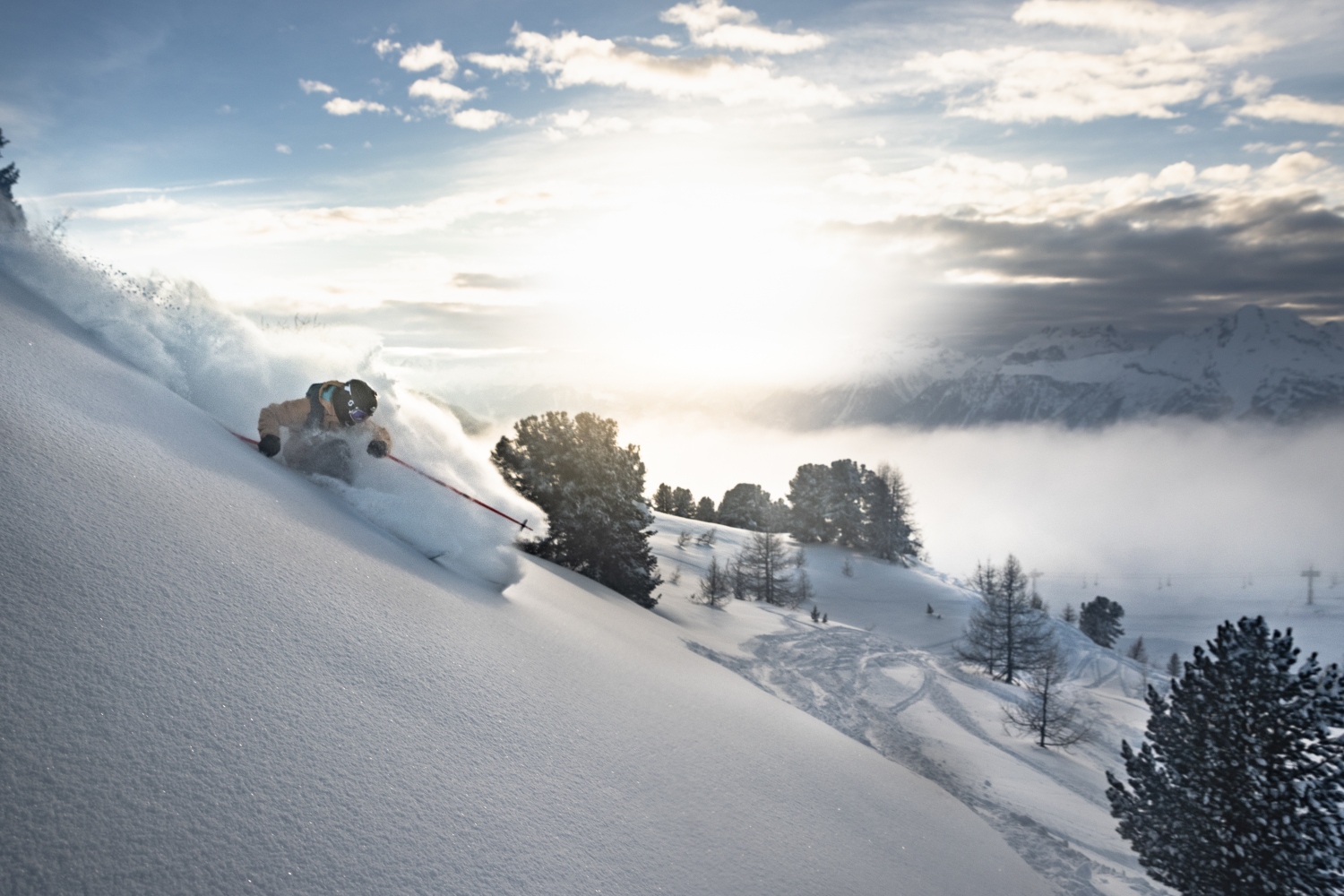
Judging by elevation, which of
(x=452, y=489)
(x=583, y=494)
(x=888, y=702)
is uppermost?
(x=452, y=489)

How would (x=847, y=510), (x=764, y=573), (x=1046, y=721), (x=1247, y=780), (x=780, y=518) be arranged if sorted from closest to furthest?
(x=1247, y=780) → (x=1046, y=721) → (x=764, y=573) → (x=847, y=510) → (x=780, y=518)

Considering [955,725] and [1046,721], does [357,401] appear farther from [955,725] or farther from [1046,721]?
[1046,721]

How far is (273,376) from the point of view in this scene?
1050 cm

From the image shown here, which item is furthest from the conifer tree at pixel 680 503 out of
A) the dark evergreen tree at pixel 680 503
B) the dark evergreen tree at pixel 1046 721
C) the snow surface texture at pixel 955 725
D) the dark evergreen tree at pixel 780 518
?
the dark evergreen tree at pixel 1046 721

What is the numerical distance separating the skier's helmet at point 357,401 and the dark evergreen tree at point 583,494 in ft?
32.9

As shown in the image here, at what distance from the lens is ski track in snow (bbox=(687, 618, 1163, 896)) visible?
30.7 feet

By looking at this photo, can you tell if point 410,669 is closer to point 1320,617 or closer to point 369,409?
point 369,409

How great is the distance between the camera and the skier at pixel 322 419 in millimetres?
8609

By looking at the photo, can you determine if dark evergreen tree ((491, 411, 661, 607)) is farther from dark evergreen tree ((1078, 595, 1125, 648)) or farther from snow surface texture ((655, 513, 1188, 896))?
dark evergreen tree ((1078, 595, 1125, 648))

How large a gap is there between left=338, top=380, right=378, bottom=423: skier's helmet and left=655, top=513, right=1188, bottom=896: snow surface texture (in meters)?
7.97

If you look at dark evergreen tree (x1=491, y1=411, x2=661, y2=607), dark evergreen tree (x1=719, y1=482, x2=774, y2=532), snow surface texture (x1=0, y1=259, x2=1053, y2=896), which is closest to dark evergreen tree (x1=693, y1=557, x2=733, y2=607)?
dark evergreen tree (x1=491, y1=411, x2=661, y2=607)

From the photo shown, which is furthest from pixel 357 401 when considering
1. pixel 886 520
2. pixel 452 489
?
pixel 886 520

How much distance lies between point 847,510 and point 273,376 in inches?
2935

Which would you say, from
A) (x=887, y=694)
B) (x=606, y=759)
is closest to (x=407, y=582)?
(x=606, y=759)
